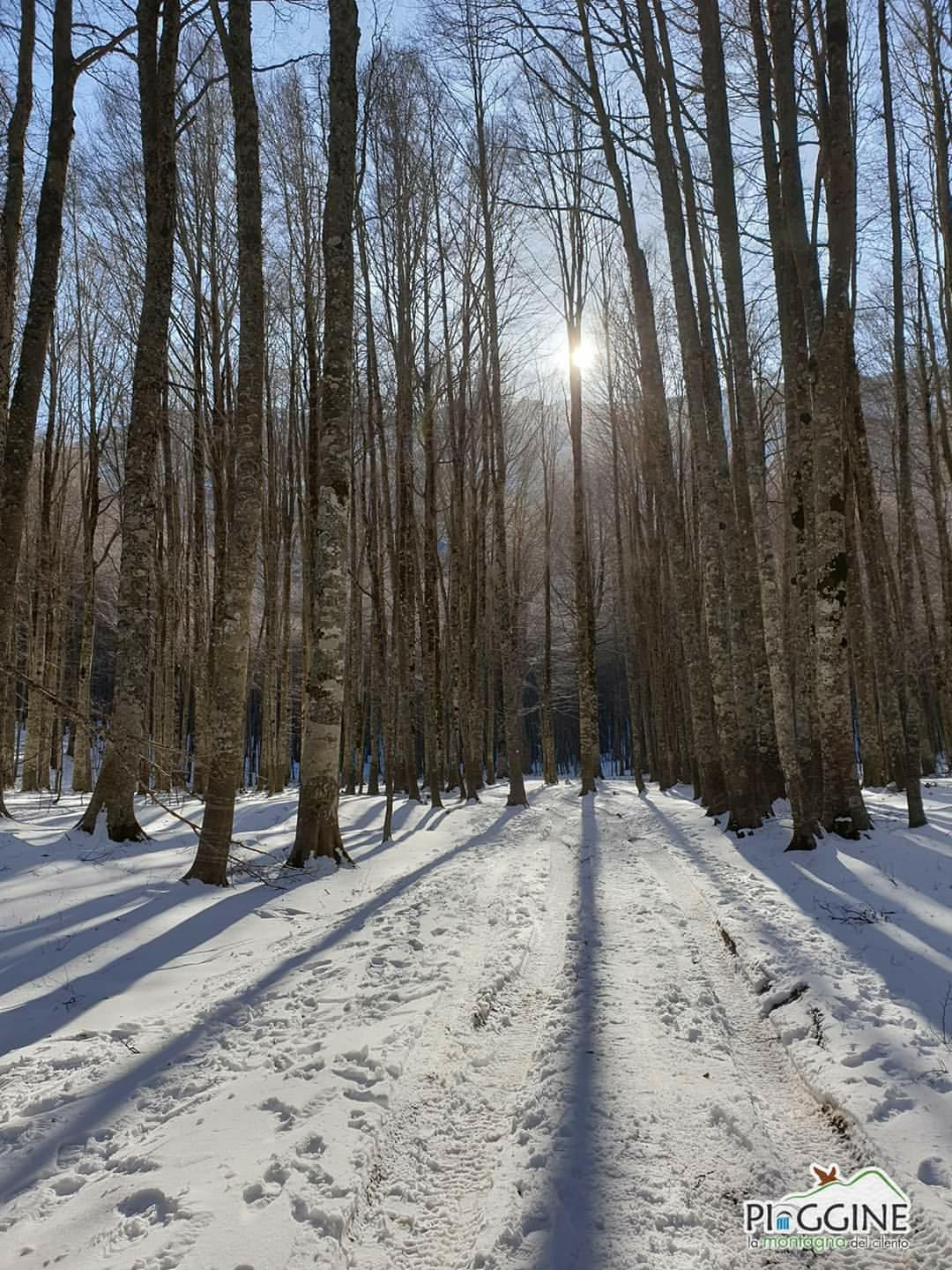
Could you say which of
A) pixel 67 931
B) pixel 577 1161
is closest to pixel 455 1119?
pixel 577 1161

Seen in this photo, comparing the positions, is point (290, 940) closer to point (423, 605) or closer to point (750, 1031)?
point (750, 1031)

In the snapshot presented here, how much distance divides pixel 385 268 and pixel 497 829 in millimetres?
11788

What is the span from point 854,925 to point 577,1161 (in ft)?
11.3

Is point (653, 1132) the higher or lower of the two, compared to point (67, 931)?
lower

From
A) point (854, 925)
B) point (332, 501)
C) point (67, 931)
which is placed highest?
point (332, 501)

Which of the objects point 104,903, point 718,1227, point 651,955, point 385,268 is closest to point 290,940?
point 104,903

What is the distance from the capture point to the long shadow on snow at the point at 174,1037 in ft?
7.29

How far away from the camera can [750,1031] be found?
3141mm

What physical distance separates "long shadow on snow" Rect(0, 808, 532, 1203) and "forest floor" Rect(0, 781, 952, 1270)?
0.02 m

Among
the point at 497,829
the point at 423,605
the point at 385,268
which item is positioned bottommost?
the point at 497,829
